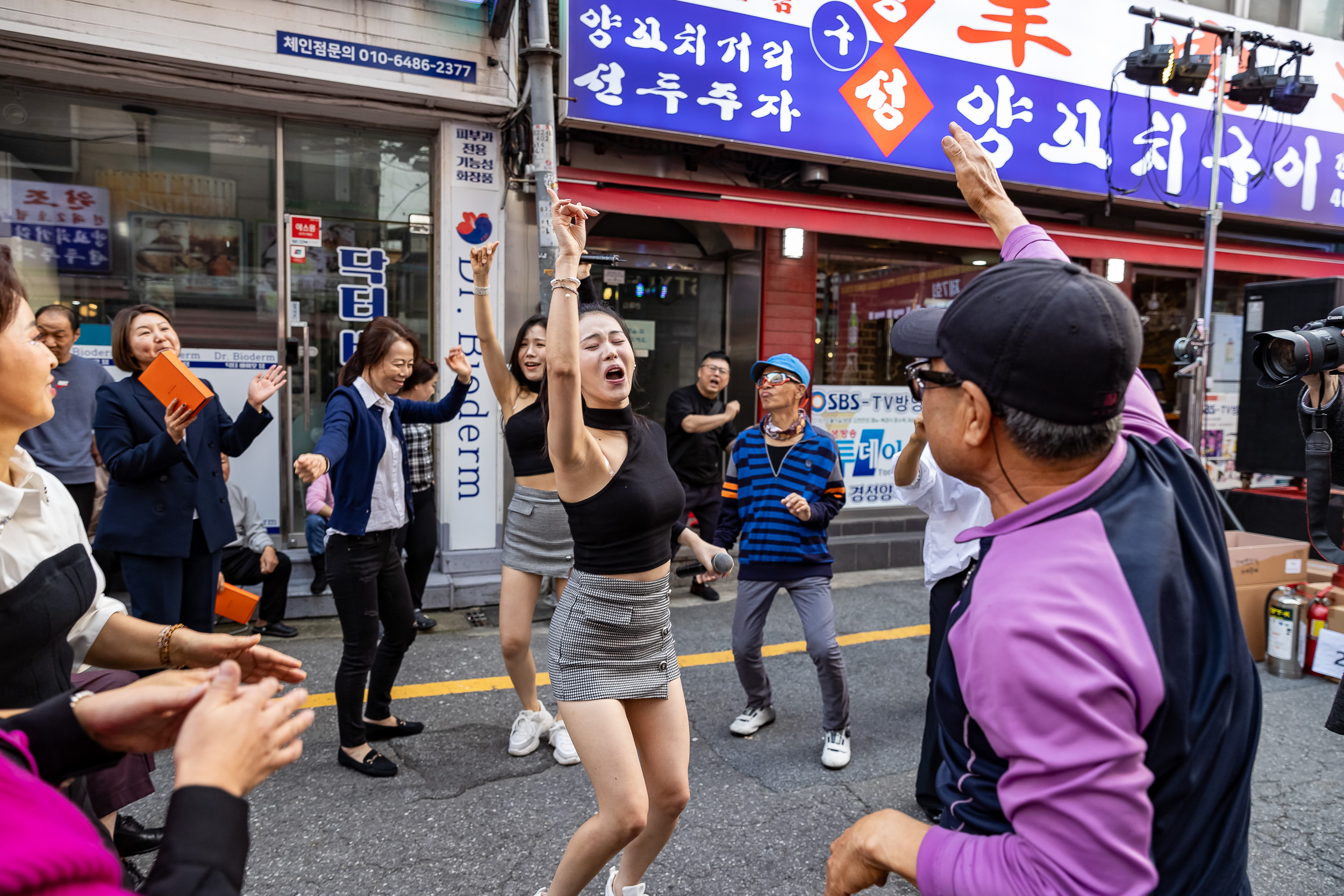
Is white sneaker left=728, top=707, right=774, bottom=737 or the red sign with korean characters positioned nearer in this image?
white sneaker left=728, top=707, right=774, bottom=737

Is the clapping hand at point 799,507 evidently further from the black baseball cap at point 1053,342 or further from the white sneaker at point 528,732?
the black baseball cap at point 1053,342

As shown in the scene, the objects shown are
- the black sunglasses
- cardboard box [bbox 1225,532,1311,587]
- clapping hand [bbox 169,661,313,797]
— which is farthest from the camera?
cardboard box [bbox 1225,532,1311,587]

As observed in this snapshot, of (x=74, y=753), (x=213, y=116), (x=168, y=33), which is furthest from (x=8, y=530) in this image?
(x=213, y=116)

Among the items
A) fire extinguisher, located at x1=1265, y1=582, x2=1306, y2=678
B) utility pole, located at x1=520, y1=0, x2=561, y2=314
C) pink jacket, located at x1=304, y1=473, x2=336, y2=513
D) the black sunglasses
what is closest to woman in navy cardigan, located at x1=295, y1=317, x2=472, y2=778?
utility pole, located at x1=520, y1=0, x2=561, y2=314

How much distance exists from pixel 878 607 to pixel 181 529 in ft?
15.7

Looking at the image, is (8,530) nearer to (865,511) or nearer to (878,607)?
(878,607)

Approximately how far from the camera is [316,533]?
5.61 metres

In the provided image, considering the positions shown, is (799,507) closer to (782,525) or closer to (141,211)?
(782,525)

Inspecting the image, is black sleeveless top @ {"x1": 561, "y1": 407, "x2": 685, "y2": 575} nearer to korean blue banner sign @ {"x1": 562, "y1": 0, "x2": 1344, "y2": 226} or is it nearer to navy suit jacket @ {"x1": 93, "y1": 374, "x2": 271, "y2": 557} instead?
navy suit jacket @ {"x1": 93, "y1": 374, "x2": 271, "y2": 557}

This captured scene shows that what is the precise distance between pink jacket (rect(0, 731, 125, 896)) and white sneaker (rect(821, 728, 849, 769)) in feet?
10.6

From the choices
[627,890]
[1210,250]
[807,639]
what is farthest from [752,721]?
[1210,250]

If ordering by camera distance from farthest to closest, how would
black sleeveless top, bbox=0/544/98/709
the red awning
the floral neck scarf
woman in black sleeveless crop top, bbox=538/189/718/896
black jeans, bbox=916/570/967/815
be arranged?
the red awning < the floral neck scarf < black jeans, bbox=916/570/967/815 < woman in black sleeveless crop top, bbox=538/189/718/896 < black sleeveless top, bbox=0/544/98/709

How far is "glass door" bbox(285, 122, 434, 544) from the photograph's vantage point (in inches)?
248

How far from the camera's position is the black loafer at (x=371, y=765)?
3.50 m
